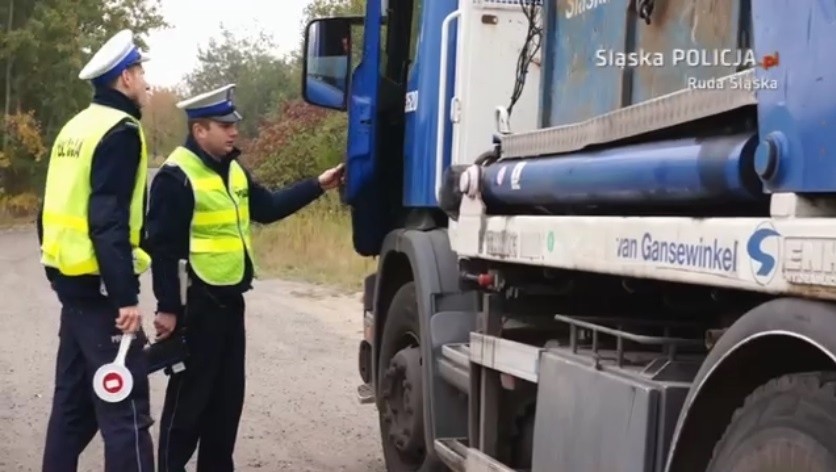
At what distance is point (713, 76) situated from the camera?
12.6ft

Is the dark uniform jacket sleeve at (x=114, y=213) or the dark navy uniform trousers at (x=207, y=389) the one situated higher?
the dark uniform jacket sleeve at (x=114, y=213)

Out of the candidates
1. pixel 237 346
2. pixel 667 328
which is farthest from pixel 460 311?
pixel 667 328

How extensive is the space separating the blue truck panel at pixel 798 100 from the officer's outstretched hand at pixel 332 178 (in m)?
3.90

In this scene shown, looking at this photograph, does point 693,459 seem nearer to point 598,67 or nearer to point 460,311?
point 598,67

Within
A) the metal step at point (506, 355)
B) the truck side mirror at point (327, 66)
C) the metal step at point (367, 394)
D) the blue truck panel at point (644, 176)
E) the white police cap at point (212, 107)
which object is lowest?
the metal step at point (367, 394)

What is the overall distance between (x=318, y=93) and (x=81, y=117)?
1686 mm

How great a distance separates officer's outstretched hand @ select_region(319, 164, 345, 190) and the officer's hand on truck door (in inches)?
48.8

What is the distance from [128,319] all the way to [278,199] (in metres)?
1.69

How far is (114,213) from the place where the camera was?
5223 millimetres

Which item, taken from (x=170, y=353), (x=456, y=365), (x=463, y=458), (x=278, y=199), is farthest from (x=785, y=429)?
(x=278, y=199)

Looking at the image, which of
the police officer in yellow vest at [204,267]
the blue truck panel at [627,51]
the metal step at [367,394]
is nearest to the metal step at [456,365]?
the blue truck panel at [627,51]

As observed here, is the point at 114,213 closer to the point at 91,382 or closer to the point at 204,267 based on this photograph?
the point at 91,382

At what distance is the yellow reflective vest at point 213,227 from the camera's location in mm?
6148

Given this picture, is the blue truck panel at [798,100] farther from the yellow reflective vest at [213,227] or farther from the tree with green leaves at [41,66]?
the tree with green leaves at [41,66]
